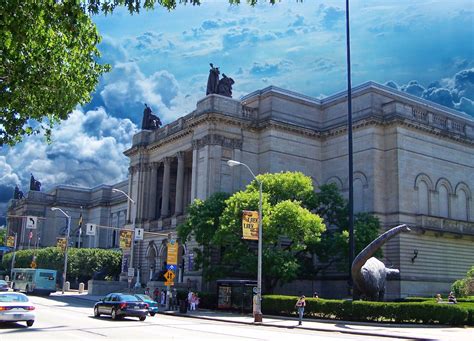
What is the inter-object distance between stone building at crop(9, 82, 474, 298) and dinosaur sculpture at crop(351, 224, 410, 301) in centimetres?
1703

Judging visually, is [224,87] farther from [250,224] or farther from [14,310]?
[14,310]

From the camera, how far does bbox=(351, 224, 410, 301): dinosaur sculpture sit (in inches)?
1346

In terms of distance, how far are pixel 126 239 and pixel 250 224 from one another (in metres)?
19.4

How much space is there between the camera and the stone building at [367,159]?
184ft

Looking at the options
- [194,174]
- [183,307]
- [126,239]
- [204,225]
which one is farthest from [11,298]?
[194,174]

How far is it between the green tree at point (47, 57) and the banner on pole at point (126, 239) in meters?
29.9

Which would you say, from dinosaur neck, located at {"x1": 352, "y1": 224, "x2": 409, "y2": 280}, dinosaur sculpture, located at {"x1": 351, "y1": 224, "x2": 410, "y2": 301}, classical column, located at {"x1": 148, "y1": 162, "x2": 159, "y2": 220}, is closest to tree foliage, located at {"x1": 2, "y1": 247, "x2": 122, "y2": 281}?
classical column, located at {"x1": 148, "y1": 162, "x2": 159, "y2": 220}

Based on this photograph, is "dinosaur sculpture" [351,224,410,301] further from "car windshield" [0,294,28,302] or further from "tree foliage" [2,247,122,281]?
"tree foliage" [2,247,122,281]

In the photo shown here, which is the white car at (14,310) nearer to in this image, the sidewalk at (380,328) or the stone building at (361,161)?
the sidewalk at (380,328)

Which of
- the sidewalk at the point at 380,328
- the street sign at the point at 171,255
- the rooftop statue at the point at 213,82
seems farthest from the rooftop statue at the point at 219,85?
the sidewalk at the point at 380,328

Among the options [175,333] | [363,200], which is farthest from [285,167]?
[175,333]

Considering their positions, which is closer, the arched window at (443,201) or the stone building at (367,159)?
the stone building at (367,159)

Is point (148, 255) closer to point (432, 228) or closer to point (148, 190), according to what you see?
point (148, 190)

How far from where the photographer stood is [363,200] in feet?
→ 189
